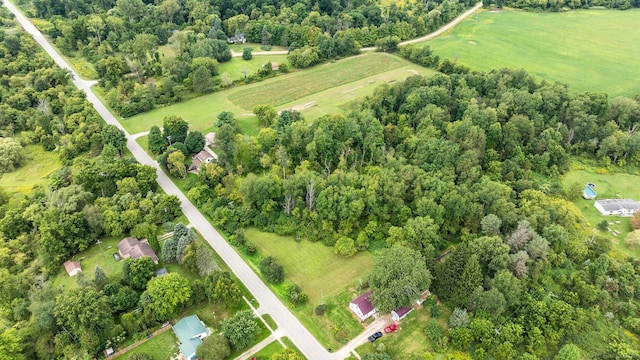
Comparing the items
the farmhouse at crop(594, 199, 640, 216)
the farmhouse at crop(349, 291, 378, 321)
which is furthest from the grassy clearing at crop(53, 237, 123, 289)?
the farmhouse at crop(594, 199, 640, 216)

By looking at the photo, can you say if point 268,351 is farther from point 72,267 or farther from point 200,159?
point 200,159

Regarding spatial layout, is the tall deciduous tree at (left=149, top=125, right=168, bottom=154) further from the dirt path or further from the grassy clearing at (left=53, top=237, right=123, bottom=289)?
the dirt path

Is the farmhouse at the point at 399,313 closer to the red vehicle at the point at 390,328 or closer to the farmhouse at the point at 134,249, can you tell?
the red vehicle at the point at 390,328

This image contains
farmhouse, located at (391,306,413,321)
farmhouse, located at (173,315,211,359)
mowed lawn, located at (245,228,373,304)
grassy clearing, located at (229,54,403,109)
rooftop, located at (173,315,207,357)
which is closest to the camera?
farmhouse, located at (173,315,211,359)

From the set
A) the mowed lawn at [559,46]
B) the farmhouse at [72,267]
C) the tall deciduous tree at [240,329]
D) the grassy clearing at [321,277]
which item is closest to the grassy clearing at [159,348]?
the tall deciduous tree at [240,329]

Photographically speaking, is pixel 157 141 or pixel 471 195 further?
pixel 157 141

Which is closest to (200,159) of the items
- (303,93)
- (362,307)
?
(303,93)
